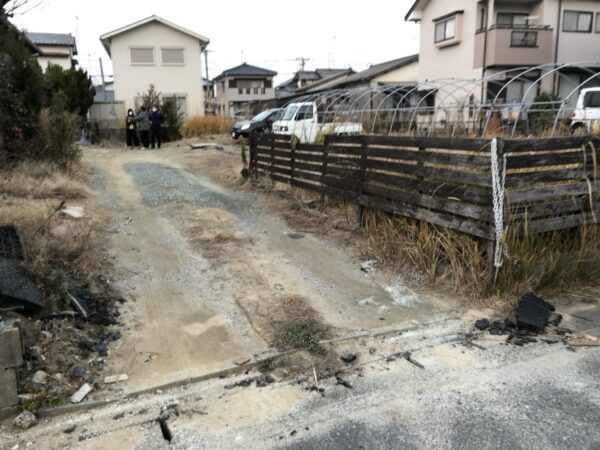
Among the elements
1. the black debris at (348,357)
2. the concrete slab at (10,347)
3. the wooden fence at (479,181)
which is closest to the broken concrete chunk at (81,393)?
the concrete slab at (10,347)

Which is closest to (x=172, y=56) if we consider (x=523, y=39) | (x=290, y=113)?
(x=290, y=113)

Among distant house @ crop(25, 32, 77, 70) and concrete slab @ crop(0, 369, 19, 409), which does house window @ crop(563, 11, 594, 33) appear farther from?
distant house @ crop(25, 32, 77, 70)

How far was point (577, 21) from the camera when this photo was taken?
19.2 m

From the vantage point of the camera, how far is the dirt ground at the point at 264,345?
2666 mm

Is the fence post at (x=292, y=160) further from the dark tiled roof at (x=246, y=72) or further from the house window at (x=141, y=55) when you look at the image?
the dark tiled roof at (x=246, y=72)

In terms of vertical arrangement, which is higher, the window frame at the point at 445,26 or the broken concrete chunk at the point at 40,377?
the window frame at the point at 445,26

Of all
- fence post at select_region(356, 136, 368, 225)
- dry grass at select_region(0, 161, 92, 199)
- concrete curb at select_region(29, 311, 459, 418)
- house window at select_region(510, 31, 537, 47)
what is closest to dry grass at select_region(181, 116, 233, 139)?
dry grass at select_region(0, 161, 92, 199)

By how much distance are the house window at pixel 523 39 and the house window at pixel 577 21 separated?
5.95 feet

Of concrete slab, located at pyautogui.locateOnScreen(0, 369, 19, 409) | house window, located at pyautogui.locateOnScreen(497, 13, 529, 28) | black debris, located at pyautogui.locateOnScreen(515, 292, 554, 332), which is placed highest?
house window, located at pyautogui.locateOnScreen(497, 13, 529, 28)

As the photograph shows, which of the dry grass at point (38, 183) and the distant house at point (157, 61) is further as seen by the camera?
the distant house at point (157, 61)

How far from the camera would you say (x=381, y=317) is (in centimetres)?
406

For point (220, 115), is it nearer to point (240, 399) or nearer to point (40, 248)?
point (40, 248)

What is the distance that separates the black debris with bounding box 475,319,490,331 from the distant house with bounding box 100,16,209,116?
21.8m

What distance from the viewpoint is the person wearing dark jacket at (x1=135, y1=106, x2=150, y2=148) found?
16.3 meters
